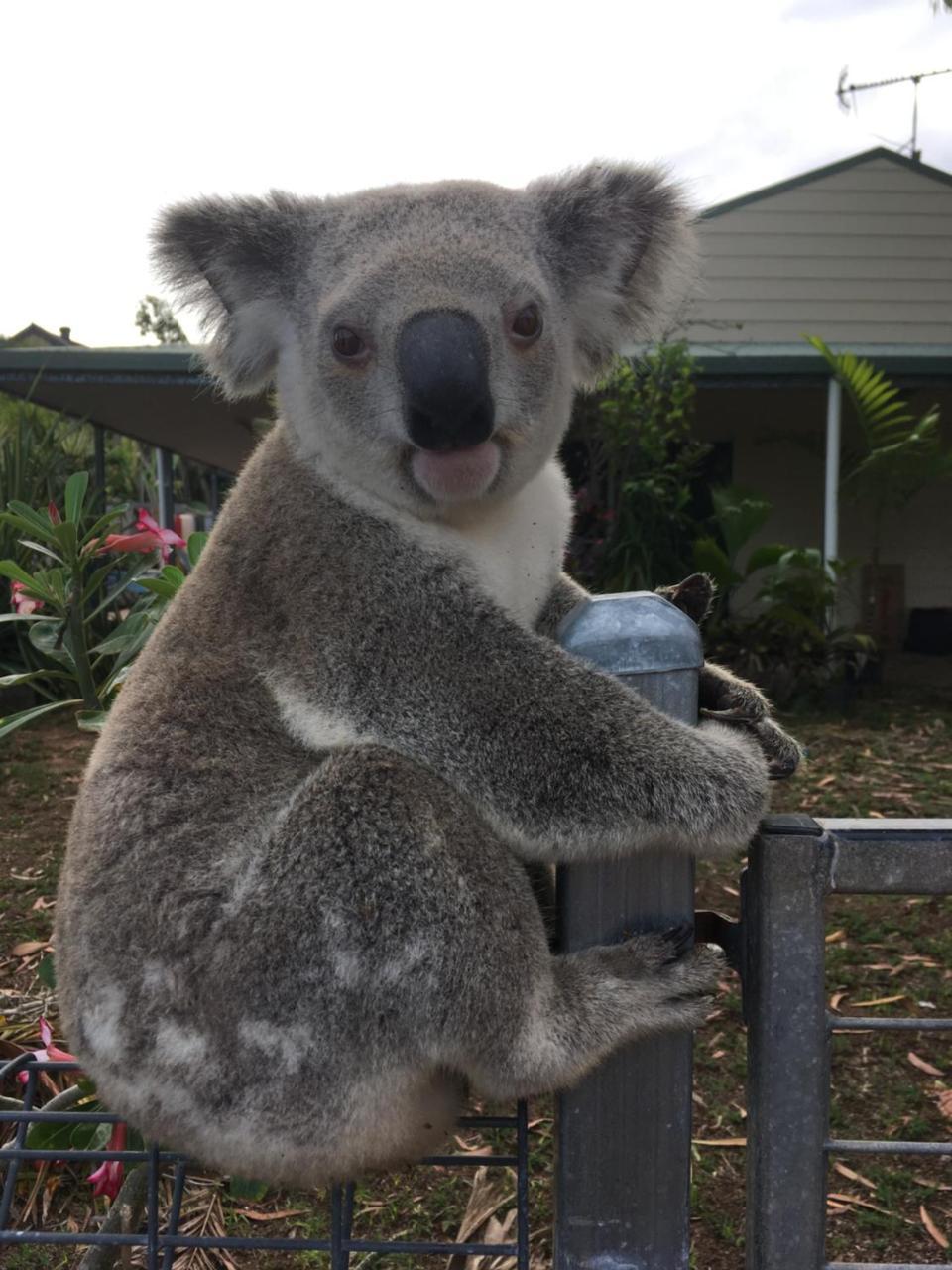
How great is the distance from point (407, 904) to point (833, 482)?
8309mm

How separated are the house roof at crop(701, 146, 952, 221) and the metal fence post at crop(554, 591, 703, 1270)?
408 inches

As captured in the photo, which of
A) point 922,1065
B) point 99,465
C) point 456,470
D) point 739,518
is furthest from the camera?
point 99,465

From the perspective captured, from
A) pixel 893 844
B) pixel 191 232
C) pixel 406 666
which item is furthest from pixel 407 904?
pixel 191 232

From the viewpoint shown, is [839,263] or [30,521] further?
[839,263]

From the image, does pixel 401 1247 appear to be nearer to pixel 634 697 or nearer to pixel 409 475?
pixel 634 697

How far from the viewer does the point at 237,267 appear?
209 cm

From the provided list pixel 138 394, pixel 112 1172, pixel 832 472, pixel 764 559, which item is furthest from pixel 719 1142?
pixel 138 394

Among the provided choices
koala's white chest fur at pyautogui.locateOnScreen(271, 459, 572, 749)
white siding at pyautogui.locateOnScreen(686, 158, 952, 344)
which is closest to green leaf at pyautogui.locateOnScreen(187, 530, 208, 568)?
koala's white chest fur at pyautogui.locateOnScreen(271, 459, 572, 749)

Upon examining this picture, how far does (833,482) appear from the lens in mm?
8992

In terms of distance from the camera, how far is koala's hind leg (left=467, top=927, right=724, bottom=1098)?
1495mm

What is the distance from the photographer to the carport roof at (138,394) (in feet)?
28.6

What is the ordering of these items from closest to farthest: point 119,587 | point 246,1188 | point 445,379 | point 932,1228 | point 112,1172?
point 445,379
point 246,1188
point 112,1172
point 932,1228
point 119,587

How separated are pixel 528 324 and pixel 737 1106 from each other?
2678 millimetres

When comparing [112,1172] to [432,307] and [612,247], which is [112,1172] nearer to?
[432,307]
